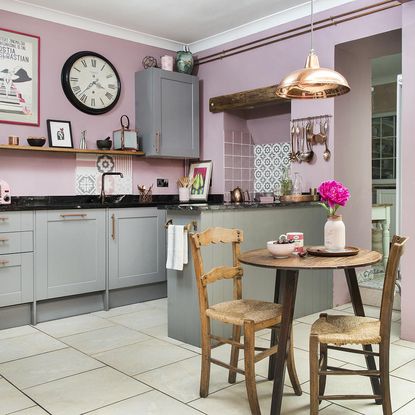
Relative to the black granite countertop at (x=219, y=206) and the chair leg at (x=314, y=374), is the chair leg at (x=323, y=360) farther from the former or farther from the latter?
the black granite countertop at (x=219, y=206)

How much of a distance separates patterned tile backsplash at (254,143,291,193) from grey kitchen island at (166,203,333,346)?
1.09 metres

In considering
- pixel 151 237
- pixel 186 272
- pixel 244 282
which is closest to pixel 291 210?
pixel 244 282

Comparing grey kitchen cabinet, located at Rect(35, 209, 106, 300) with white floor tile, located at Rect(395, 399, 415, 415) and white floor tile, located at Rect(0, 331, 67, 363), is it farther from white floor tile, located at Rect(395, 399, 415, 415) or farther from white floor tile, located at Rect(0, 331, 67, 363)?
white floor tile, located at Rect(395, 399, 415, 415)

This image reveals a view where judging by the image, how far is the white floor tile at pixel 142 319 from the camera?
150 inches

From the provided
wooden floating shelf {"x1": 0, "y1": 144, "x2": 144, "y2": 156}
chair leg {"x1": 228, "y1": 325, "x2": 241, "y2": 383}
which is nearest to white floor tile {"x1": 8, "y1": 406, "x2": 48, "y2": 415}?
chair leg {"x1": 228, "y1": 325, "x2": 241, "y2": 383}

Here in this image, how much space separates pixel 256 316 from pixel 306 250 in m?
0.46

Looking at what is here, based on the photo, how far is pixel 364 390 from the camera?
100 inches

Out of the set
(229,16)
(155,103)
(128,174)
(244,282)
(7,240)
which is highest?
(229,16)

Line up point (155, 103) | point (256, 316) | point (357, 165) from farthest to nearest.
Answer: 1. point (155, 103)
2. point (357, 165)
3. point (256, 316)

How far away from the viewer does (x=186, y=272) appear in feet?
10.8

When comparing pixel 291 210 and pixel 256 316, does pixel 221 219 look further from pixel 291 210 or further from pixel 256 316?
pixel 256 316

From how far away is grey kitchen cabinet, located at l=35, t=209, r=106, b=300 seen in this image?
3881 mm

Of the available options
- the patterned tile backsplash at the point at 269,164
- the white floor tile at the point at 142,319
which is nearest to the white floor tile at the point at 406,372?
the white floor tile at the point at 142,319

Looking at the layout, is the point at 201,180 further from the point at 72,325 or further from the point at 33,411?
the point at 33,411
